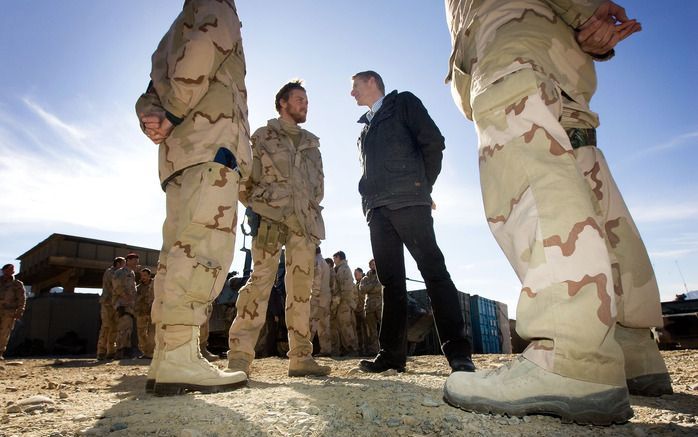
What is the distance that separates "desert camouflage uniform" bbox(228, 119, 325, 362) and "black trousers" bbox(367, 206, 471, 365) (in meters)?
0.59

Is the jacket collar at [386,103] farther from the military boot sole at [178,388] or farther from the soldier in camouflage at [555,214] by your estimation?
the military boot sole at [178,388]

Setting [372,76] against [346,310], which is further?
[346,310]

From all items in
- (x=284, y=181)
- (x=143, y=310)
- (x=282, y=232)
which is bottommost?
(x=143, y=310)

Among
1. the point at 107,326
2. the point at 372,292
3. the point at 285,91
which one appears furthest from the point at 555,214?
the point at 107,326

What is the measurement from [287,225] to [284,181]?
38 centimetres

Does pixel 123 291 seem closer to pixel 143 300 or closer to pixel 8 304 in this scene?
pixel 143 300

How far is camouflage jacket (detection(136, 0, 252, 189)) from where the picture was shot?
1.96m

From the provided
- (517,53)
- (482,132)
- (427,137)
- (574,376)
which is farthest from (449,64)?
(574,376)

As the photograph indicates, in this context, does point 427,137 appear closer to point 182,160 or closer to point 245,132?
point 245,132

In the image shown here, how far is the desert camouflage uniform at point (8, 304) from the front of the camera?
888 centimetres

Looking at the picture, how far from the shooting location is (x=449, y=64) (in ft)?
5.43

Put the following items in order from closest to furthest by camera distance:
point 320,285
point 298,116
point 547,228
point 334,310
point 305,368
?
point 547,228
point 305,368
point 298,116
point 320,285
point 334,310

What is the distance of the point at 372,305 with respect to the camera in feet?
32.3

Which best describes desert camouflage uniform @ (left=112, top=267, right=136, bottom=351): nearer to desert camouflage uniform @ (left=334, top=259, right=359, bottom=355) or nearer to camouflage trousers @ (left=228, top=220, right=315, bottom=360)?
desert camouflage uniform @ (left=334, top=259, right=359, bottom=355)
